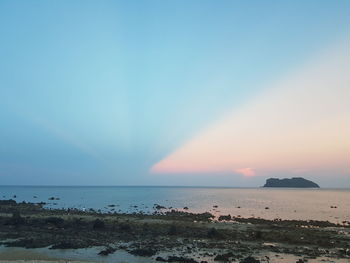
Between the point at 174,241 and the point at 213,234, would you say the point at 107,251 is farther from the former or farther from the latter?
the point at 213,234

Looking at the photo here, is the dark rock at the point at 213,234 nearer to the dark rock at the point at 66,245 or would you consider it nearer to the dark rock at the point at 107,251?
the dark rock at the point at 107,251

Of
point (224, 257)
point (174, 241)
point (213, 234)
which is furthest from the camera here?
point (213, 234)

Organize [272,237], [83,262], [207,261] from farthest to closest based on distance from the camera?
[272,237]
[207,261]
[83,262]

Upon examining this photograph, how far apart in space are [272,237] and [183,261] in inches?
565

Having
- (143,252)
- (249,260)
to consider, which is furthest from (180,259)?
(249,260)

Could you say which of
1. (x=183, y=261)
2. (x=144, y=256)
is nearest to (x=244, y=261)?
(x=183, y=261)

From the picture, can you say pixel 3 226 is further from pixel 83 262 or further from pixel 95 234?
pixel 83 262

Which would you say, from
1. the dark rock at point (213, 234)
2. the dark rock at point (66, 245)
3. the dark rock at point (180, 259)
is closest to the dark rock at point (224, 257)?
the dark rock at point (180, 259)

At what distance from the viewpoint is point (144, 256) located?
88.3 ft

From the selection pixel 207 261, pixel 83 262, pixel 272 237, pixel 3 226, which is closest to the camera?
pixel 83 262

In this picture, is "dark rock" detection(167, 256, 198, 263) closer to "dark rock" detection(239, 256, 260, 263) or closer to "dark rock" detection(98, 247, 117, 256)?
"dark rock" detection(239, 256, 260, 263)

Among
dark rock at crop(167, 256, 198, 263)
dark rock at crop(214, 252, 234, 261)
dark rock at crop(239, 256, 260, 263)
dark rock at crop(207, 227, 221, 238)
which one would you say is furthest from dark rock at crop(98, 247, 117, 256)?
dark rock at crop(207, 227, 221, 238)

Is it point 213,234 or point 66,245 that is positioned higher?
point 213,234

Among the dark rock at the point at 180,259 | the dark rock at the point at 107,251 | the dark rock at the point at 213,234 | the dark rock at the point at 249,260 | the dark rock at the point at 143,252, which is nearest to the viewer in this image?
the dark rock at the point at 249,260
